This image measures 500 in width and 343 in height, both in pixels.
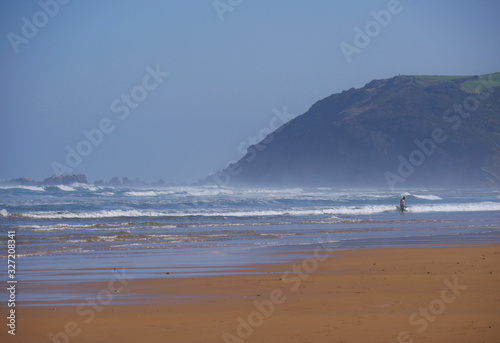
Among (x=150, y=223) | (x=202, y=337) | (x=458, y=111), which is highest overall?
(x=458, y=111)

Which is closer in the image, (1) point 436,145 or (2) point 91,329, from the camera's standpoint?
(2) point 91,329

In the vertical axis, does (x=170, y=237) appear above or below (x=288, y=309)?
above

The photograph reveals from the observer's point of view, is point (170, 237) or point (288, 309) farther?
point (170, 237)

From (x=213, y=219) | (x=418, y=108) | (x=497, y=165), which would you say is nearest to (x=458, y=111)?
(x=418, y=108)

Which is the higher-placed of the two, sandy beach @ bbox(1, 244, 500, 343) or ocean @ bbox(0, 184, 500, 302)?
ocean @ bbox(0, 184, 500, 302)

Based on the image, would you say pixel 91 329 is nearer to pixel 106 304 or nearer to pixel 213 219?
pixel 106 304

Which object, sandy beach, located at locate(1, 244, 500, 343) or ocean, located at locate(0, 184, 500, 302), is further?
ocean, located at locate(0, 184, 500, 302)

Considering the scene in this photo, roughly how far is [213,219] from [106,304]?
65.5 feet

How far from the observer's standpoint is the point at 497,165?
94938 millimetres

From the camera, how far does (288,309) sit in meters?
7.95

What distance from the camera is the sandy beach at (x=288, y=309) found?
22.0 feet

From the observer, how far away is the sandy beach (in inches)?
264

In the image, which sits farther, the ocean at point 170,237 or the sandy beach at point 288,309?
the ocean at point 170,237

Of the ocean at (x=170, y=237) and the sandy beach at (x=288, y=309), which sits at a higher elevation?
the ocean at (x=170, y=237)
